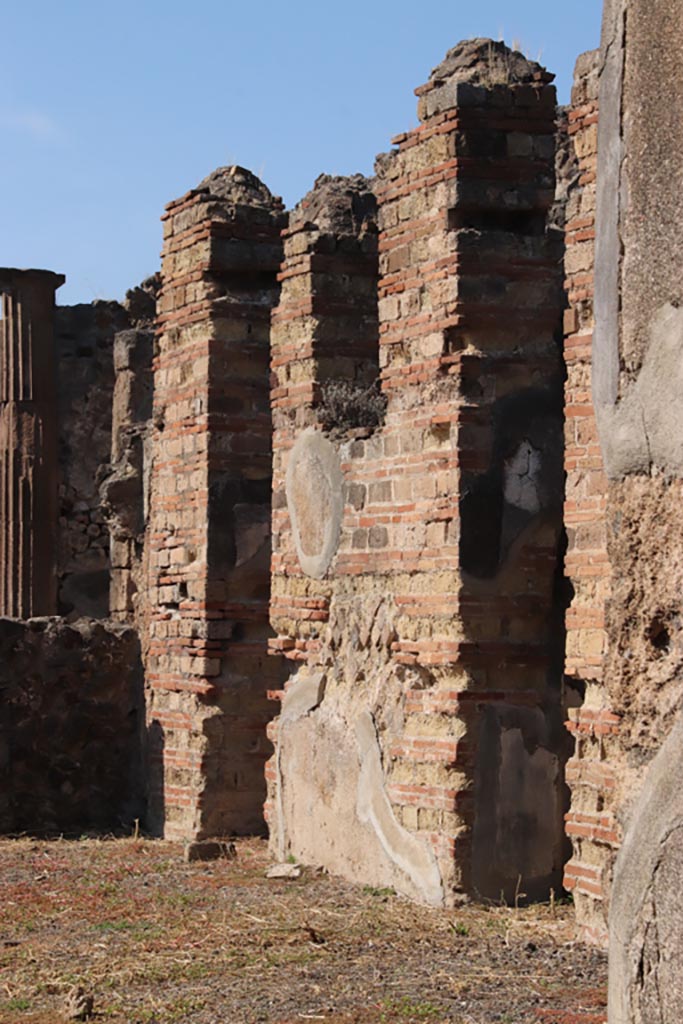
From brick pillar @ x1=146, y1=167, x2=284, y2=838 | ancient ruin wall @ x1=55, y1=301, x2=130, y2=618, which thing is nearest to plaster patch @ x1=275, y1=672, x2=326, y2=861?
brick pillar @ x1=146, y1=167, x2=284, y2=838

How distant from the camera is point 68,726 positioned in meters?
11.6

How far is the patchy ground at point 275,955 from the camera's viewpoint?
6.31m

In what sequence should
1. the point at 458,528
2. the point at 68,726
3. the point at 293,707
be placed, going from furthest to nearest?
1. the point at 68,726
2. the point at 293,707
3. the point at 458,528

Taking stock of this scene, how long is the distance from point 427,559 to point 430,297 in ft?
4.16

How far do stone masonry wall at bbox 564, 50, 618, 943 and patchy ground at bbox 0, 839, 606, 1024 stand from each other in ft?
1.50

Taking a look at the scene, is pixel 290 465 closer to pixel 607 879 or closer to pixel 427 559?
pixel 427 559

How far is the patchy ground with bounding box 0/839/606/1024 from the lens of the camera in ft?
20.7

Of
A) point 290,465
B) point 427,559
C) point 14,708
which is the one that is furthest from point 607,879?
point 14,708

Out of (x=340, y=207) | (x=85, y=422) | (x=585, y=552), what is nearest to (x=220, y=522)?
(x=340, y=207)

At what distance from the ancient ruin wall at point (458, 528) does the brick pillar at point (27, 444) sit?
826 cm

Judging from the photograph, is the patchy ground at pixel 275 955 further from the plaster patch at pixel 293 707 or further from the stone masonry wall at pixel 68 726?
the stone masonry wall at pixel 68 726

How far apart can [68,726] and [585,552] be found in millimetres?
5020

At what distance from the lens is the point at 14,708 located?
37.6 feet

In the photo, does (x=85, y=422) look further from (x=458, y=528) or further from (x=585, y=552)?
(x=585, y=552)
